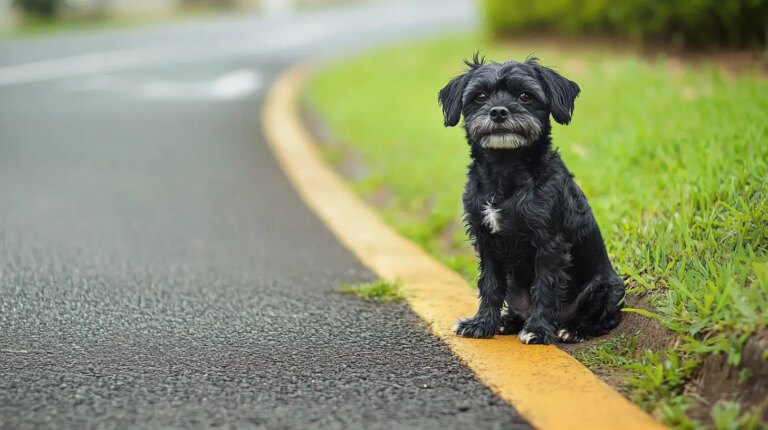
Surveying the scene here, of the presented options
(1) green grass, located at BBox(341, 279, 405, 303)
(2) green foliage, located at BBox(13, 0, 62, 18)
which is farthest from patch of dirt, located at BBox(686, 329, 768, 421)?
(2) green foliage, located at BBox(13, 0, 62, 18)

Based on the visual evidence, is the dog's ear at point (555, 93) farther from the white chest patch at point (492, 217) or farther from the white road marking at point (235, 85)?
the white road marking at point (235, 85)

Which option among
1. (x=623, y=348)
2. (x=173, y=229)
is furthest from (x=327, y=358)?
(x=173, y=229)

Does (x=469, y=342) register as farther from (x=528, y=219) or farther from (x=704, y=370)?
(x=704, y=370)

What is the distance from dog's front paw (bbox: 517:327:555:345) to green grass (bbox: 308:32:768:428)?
1.25ft

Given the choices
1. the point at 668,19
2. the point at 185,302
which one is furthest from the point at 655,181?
the point at 668,19

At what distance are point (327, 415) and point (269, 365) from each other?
629 millimetres

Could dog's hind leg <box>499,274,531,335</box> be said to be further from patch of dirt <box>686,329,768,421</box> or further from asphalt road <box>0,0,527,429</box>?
patch of dirt <box>686,329,768,421</box>

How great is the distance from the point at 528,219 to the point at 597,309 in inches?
19.9

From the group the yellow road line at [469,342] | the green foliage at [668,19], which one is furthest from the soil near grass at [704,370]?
the green foliage at [668,19]

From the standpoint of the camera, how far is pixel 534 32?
1466 cm

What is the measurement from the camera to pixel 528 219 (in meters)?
4.32

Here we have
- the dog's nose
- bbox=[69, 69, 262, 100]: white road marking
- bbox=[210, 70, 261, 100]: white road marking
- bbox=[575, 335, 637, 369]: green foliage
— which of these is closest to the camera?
bbox=[575, 335, 637, 369]: green foliage

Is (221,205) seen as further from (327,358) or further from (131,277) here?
(327,358)

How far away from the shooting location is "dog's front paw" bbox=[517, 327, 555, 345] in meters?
4.31
